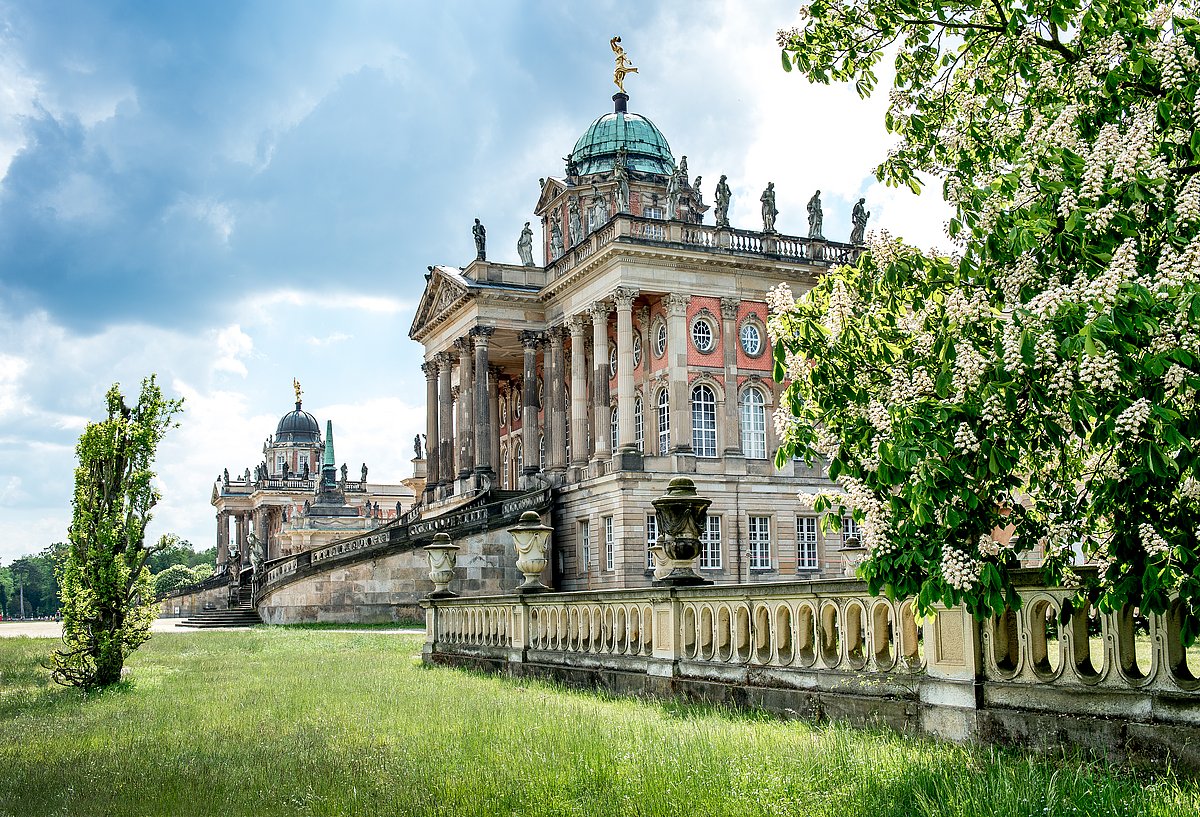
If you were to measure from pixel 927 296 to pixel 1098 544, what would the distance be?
A: 89.2 inches

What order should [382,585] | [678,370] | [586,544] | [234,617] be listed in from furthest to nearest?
1. [234,617]
2. [586,544]
3. [678,370]
4. [382,585]

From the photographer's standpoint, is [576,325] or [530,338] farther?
[530,338]

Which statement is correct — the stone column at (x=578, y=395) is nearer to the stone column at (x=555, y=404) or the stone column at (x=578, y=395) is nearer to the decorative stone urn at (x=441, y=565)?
the stone column at (x=555, y=404)

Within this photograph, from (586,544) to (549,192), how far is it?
74.6 feet

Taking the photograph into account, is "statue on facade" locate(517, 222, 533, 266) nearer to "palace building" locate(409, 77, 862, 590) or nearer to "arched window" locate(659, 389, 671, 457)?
"palace building" locate(409, 77, 862, 590)

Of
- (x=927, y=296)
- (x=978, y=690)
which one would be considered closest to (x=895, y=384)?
(x=927, y=296)

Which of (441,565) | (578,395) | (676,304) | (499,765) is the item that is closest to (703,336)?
(676,304)

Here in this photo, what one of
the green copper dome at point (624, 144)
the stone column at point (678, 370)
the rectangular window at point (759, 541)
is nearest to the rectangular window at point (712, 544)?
the rectangular window at point (759, 541)

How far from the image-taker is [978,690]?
32.2 ft

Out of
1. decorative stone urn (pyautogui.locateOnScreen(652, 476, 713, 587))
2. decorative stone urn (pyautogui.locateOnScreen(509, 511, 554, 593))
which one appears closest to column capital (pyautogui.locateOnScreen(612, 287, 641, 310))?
decorative stone urn (pyautogui.locateOnScreen(509, 511, 554, 593))

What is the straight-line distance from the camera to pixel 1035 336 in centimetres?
733

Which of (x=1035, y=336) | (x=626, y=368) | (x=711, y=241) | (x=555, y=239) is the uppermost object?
(x=555, y=239)

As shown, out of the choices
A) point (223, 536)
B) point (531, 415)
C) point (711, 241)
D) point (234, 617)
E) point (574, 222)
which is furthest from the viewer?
point (223, 536)

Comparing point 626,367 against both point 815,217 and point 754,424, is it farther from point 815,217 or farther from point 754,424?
point 815,217
